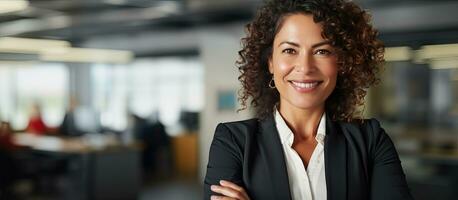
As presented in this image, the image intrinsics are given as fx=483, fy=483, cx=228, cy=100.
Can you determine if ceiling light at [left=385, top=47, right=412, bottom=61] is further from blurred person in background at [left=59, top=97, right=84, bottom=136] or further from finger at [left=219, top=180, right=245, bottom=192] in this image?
finger at [left=219, top=180, right=245, bottom=192]

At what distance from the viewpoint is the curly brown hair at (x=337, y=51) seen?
1.11 meters

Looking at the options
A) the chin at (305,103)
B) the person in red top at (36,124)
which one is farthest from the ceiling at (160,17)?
the chin at (305,103)

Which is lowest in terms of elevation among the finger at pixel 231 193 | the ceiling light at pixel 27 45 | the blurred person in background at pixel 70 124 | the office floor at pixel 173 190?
the office floor at pixel 173 190

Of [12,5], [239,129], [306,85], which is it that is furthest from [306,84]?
[12,5]

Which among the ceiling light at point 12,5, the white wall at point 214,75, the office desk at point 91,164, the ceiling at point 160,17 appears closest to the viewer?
the ceiling light at point 12,5

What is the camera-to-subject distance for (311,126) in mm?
1217

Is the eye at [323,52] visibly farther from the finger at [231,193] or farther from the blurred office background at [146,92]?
the blurred office background at [146,92]

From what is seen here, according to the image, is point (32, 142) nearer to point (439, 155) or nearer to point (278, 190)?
point (439, 155)

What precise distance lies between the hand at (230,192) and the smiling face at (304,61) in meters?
0.24

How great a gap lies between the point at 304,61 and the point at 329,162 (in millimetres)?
246

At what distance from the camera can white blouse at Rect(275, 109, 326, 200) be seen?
1.12 m

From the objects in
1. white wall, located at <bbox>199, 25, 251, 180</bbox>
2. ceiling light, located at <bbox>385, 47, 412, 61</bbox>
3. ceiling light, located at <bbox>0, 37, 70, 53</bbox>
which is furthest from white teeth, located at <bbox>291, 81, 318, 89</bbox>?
ceiling light, located at <bbox>0, 37, 70, 53</bbox>

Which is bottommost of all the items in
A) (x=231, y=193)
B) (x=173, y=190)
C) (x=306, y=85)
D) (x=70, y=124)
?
(x=173, y=190)

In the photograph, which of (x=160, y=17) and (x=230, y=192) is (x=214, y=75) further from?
(x=230, y=192)
